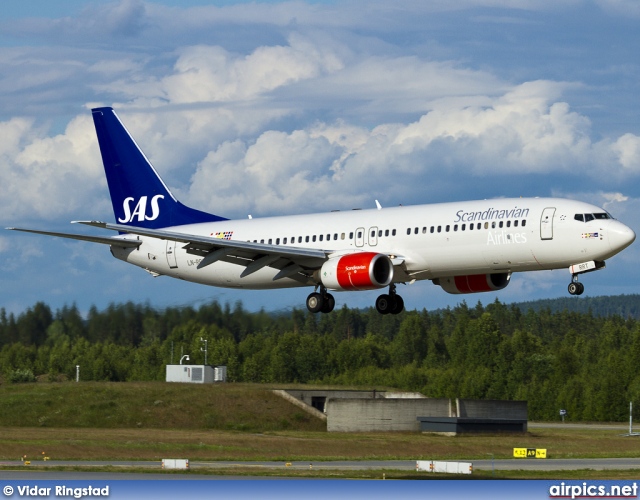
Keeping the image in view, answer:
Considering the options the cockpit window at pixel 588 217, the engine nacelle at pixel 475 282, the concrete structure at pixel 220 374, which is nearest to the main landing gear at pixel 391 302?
the engine nacelle at pixel 475 282

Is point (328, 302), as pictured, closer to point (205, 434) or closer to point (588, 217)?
point (588, 217)

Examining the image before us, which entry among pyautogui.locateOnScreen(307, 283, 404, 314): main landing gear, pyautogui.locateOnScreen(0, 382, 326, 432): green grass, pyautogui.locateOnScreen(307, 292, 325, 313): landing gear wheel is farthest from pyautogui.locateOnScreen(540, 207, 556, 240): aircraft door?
pyautogui.locateOnScreen(0, 382, 326, 432): green grass

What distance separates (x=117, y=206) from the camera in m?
75.6

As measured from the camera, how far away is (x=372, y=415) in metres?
101

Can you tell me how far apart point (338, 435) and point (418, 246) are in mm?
41869

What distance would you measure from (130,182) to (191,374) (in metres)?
46.8

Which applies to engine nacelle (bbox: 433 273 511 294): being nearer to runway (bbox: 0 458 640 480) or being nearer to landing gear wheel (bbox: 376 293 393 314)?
landing gear wheel (bbox: 376 293 393 314)

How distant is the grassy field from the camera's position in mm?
76188

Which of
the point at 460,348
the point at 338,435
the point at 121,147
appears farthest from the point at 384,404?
the point at 460,348

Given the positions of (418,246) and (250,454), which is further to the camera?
(250,454)

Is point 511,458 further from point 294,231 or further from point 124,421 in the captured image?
point 124,421

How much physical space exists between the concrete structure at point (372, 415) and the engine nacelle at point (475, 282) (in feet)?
126

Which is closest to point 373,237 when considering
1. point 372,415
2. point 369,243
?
point 369,243

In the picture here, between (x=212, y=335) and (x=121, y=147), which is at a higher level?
(x=121, y=147)
